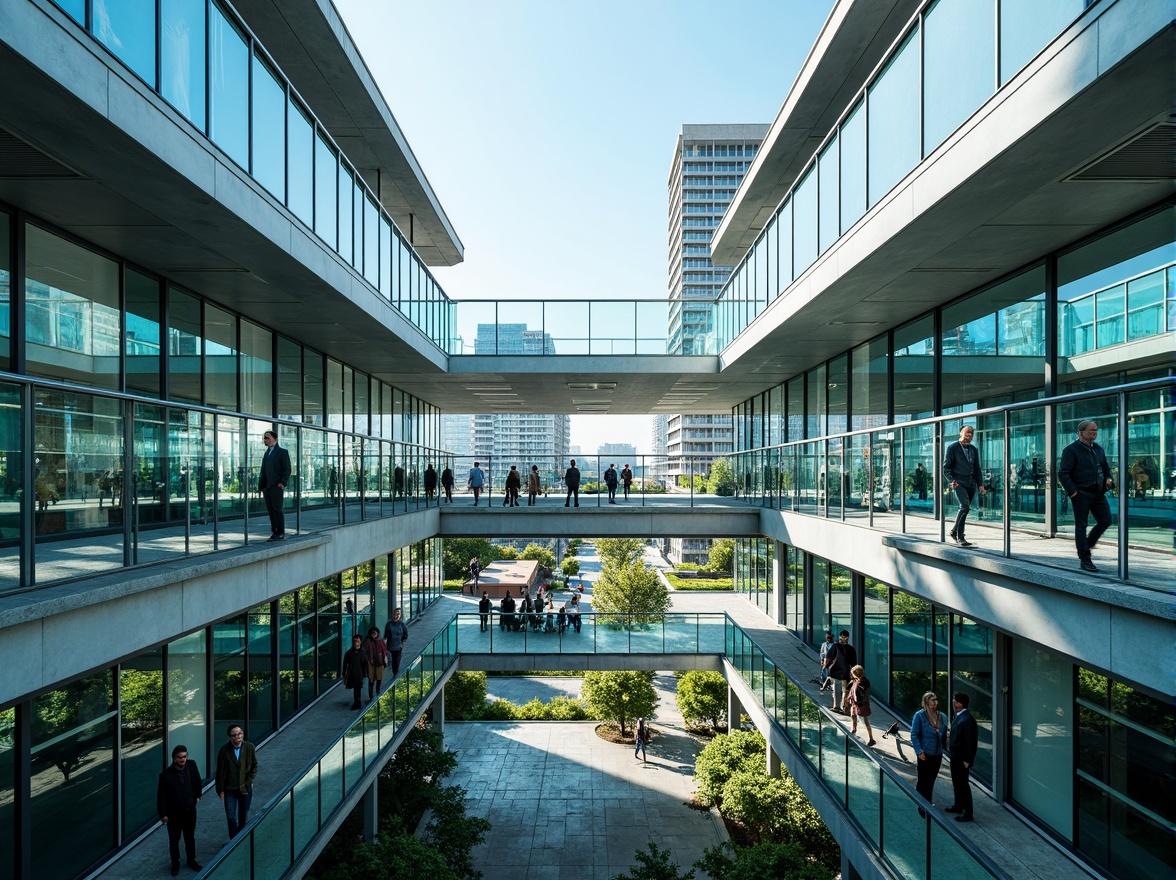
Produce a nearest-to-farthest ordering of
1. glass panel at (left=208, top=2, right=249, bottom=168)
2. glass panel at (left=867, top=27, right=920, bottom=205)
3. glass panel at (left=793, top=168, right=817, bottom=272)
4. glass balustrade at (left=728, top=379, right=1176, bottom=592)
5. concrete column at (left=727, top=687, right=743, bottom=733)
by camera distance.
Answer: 1. glass balustrade at (left=728, top=379, right=1176, bottom=592)
2. glass panel at (left=208, top=2, right=249, bottom=168)
3. glass panel at (left=867, top=27, right=920, bottom=205)
4. glass panel at (left=793, top=168, right=817, bottom=272)
5. concrete column at (left=727, top=687, right=743, bottom=733)

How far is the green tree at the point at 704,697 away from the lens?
980 inches

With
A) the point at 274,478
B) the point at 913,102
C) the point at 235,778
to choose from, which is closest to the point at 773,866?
the point at 235,778

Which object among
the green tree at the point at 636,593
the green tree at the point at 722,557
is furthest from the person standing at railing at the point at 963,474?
the green tree at the point at 722,557

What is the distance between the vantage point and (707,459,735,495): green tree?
81.8ft

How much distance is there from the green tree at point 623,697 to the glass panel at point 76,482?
66.8 ft

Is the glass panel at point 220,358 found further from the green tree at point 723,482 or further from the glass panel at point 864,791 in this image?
the green tree at point 723,482

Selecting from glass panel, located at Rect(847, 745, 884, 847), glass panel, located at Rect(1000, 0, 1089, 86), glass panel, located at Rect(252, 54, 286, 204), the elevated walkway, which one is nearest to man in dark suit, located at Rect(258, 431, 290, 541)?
the elevated walkway

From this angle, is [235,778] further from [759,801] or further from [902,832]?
[759,801]

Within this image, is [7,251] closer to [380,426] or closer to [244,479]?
[244,479]

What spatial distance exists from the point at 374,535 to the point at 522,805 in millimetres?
10609

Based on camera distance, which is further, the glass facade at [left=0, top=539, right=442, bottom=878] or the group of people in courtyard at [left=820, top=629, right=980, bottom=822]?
the group of people in courtyard at [left=820, top=629, right=980, bottom=822]

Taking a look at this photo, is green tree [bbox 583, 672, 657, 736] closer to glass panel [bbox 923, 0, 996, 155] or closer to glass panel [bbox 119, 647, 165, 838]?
glass panel [bbox 119, 647, 165, 838]

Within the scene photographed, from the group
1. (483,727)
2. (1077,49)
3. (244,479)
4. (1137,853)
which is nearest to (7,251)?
(244,479)

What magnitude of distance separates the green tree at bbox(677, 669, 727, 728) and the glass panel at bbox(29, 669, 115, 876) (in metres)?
19.5
